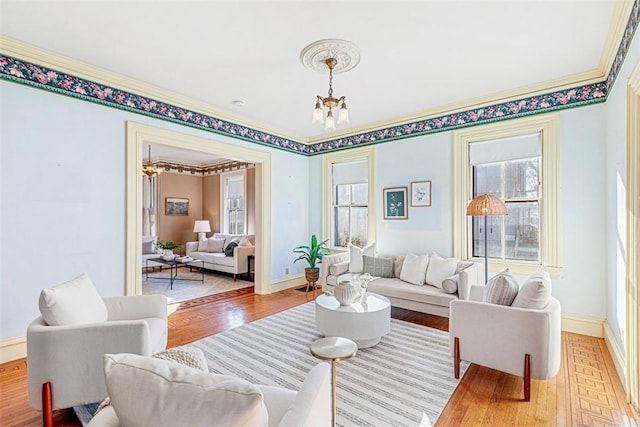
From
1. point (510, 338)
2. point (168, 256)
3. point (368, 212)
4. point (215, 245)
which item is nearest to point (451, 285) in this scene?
point (510, 338)

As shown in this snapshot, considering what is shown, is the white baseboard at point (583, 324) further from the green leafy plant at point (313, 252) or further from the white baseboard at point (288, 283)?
the white baseboard at point (288, 283)

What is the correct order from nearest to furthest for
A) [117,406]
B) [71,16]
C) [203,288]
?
[117,406]
[71,16]
[203,288]

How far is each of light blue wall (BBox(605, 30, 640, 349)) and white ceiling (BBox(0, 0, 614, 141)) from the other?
0.44 m

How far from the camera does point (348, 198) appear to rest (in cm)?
557

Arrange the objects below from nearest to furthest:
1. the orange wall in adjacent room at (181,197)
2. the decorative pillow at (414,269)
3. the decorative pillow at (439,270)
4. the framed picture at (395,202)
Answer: the decorative pillow at (439,270) < the decorative pillow at (414,269) < the framed picture at (395,202) < the orange wall in adjacent room at (181,197)

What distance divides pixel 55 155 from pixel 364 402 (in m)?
3.55

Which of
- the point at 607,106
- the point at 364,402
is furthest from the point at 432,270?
the point at 607,106

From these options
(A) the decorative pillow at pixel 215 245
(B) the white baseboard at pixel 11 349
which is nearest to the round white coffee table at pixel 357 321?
(B) the white baseboard at pixel 11 349

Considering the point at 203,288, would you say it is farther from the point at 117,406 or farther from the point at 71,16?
the point at 117,406

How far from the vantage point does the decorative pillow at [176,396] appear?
77 cm

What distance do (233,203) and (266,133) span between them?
344 cm

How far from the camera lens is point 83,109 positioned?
3154 millimetres

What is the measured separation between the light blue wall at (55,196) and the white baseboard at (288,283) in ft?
7.84

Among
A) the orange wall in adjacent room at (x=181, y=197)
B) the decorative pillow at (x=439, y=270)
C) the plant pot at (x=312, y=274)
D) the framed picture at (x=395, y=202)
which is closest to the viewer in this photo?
the decorative pillow at (x=439, y=270)
